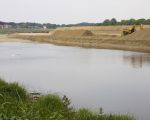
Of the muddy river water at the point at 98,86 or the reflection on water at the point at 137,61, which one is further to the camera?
the reflection on water at the point at 137,61

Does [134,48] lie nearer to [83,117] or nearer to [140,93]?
[140,93]

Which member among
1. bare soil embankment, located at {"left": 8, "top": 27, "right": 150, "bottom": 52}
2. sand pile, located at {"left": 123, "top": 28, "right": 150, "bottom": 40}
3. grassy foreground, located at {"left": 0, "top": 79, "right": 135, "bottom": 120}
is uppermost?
grassy foreground, located at {"left": 0, "top": 79, "right": 135, "bottom": 120}

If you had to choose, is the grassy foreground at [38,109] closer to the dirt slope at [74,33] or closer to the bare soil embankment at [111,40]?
the bare soil embankment at [111,40]


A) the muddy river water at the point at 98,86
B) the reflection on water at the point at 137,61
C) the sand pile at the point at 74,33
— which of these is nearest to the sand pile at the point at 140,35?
the sand pile at the point at 74,33

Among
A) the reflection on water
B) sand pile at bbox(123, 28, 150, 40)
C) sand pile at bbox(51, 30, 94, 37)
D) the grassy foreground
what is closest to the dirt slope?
sand pile at bbox(51, 30, 94, 37)

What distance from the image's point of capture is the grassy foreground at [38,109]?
5910mm

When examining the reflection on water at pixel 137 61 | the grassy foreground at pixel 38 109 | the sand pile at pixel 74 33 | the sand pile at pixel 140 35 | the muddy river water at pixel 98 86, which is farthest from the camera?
the sand pile at pixel 74 33

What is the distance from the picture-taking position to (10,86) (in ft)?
32.0

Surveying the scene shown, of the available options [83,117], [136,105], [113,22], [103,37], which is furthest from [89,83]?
[113,22]

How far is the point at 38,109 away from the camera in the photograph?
737cm

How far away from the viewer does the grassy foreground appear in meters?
5.91

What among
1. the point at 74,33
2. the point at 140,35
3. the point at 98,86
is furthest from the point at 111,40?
the point at 98,86

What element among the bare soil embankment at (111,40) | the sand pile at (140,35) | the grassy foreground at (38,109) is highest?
the grassy foreground at (38,109)

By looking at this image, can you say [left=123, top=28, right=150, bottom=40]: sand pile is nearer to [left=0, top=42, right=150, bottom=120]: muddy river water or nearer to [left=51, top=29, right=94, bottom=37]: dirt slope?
[left=51, top=29, right=94, bottom=37]: dirt slope
